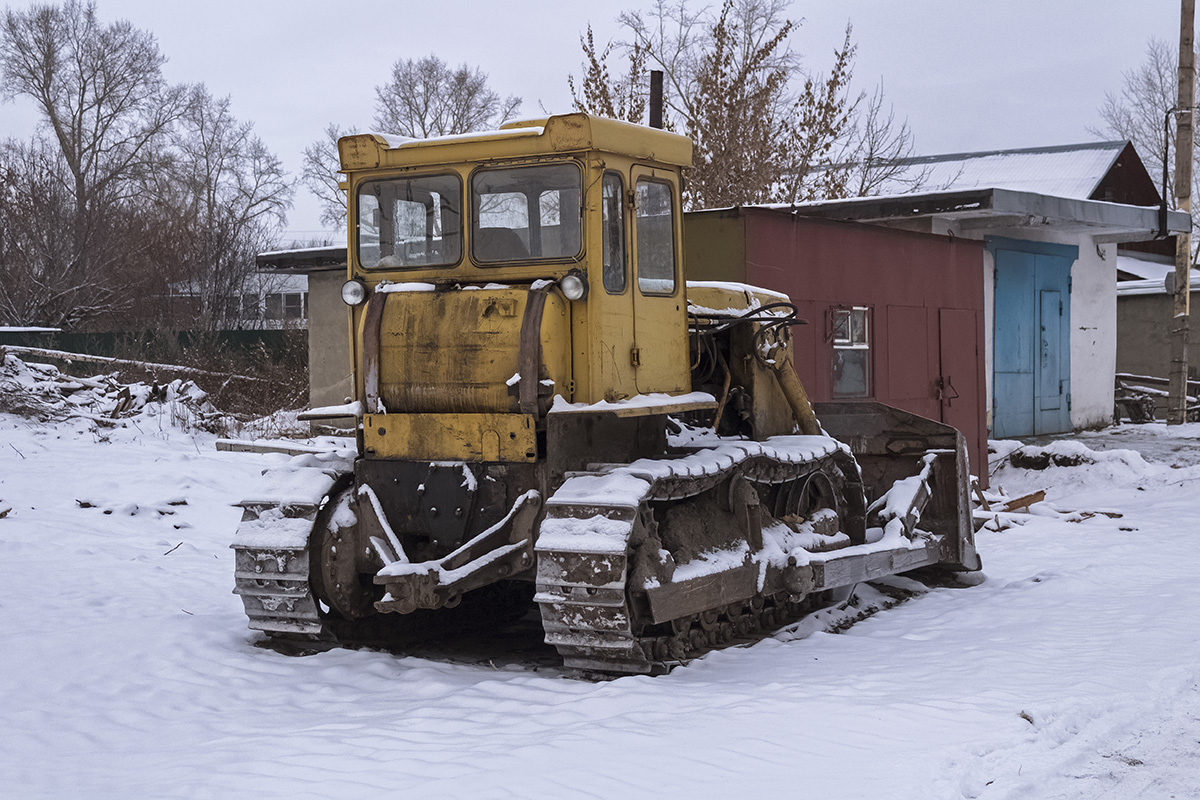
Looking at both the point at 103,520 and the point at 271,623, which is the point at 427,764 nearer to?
the point at 271,623

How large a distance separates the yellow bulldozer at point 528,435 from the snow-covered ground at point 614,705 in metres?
0.44

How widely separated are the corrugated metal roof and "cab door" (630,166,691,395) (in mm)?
22100


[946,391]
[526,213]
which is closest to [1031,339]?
[946,391]

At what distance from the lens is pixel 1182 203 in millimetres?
21812

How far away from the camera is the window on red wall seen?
14.1 m

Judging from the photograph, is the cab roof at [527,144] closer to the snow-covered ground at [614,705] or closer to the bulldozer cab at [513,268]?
the bulldozer cab at [513,268]

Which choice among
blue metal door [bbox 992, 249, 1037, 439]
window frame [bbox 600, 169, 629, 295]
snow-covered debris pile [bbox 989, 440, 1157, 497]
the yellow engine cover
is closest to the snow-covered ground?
the yellow engine cover

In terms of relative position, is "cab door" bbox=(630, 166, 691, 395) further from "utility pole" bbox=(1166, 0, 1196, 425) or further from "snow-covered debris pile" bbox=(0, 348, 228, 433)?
"utility pole" bbox=(1166, 0, 1196, 425)

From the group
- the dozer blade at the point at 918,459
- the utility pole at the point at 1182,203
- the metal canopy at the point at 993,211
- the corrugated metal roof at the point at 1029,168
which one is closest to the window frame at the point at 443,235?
the dozer blade at the point at 918,459

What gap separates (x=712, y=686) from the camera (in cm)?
642

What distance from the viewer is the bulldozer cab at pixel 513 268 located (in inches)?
269

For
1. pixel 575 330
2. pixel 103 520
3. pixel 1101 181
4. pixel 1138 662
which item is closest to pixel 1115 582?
pixel 1138 662

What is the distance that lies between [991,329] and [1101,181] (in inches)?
534

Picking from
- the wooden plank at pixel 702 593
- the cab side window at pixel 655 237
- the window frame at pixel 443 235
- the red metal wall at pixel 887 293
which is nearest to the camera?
the wooden plank at pixel 702 593
